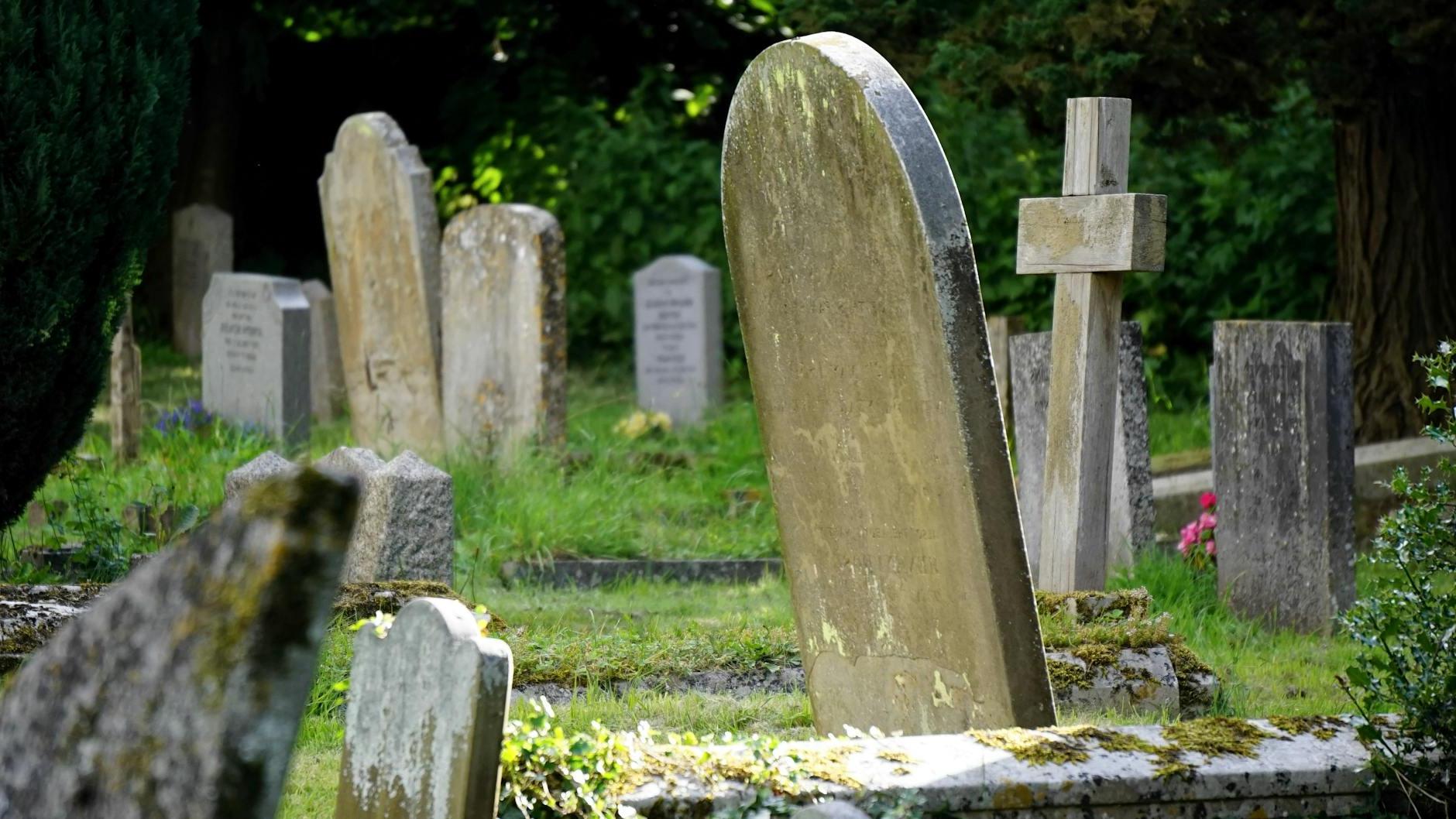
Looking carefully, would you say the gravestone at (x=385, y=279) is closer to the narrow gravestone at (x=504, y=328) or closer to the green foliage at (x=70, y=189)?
the narrow gravestone at (x=504, y=328)

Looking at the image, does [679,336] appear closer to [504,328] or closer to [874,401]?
[504,328]

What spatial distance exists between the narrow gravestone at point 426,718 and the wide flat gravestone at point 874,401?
133cm

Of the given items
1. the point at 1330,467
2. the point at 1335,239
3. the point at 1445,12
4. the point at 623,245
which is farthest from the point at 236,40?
the point at 1330,467

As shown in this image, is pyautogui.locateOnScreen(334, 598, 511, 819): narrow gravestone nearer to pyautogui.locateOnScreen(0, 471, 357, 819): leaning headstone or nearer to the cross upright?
pyautogui.locateOnScreen(0, 471, 357, 819): leaning headstone

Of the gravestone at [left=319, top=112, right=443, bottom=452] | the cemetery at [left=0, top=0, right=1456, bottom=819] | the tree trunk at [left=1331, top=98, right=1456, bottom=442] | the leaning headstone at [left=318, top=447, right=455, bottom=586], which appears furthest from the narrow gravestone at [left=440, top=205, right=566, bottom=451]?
the tree trunk at [left=1331, top=98, right=1456, bottom=442]

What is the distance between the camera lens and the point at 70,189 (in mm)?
5555

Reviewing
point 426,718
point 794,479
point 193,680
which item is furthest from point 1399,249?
point 193,680

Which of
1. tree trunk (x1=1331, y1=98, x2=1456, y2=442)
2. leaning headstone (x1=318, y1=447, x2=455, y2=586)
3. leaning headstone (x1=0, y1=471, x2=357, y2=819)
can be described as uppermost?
tree trunk (x1=1331, y1=98, x2=1456, y2=442)

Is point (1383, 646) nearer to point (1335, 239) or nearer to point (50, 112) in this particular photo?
point (50, 112)

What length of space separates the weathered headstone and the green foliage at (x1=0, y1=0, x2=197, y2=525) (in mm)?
3544

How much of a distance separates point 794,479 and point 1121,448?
9.51 ft

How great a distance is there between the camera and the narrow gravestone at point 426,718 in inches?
110

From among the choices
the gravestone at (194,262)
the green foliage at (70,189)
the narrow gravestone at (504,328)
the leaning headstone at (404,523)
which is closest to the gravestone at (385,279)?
the narrow gravestone at (504,328)

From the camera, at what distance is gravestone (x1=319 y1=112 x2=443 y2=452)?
32.4 feet
